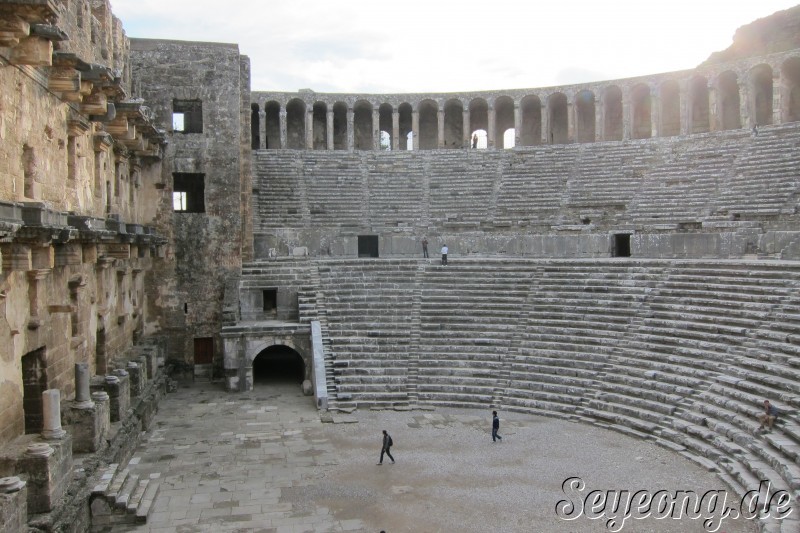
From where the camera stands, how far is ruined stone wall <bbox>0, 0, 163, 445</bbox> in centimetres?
1035

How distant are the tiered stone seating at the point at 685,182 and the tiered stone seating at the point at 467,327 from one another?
762 centimetres

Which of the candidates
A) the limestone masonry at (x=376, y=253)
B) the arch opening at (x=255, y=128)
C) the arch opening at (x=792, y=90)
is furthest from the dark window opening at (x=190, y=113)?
the arch opening at (x=792, y=90)

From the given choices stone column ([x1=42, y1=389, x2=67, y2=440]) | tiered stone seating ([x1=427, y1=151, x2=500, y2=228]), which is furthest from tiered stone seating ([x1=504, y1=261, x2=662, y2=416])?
stone column ([x1=42, y1=389, x2=67, y2=440])

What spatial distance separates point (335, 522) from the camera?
37.6ft

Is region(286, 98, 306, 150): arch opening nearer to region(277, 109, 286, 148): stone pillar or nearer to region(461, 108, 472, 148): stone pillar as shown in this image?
region(277, 109, 286, 148): stone pillar

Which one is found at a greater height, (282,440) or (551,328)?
(551,328)

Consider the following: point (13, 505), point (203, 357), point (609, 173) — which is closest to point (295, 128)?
point (609, 173)

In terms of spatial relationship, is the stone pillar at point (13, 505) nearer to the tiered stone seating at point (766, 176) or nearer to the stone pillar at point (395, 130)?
the tiered stone seating at point (766, 176)

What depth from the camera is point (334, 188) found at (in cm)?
3272

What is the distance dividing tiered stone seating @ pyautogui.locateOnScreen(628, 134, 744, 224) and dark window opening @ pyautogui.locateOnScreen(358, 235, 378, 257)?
1023 cm

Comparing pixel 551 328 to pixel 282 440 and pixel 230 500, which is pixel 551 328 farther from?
pixel 230 500

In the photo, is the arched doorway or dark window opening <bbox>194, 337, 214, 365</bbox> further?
dark window opening <bbox>194, 337, 214, 365</bbox>

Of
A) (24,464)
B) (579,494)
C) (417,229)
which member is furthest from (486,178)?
(24,464)

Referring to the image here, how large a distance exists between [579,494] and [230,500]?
241 inches
